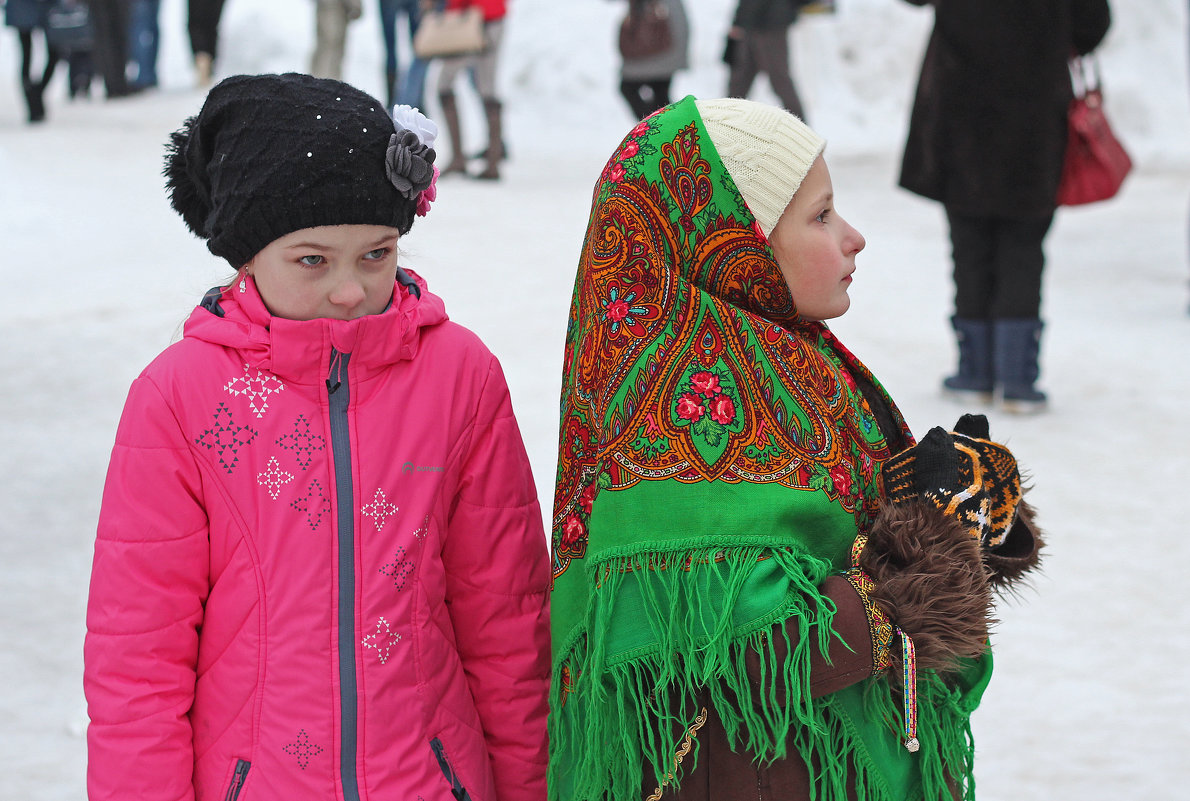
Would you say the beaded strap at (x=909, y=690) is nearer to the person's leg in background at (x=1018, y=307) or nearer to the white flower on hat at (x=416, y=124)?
the white flower on hat at (x=416, y=124)

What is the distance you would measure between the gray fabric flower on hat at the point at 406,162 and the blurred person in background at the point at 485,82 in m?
7.85

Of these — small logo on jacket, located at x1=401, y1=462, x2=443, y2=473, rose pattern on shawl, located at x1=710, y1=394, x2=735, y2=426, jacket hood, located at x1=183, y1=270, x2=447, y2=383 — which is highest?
jacket hood, located at x1=183, y1=270, x2=447, y2=383

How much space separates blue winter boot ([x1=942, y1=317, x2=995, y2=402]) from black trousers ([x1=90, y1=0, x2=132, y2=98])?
10.5m

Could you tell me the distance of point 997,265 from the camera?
4789mm

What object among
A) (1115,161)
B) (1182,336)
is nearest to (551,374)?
(1115,161)

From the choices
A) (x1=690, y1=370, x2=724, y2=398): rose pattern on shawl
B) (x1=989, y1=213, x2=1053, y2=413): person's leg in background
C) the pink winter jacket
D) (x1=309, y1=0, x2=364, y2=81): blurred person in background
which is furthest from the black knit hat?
(x1=309, y1=0, x2=364, y2=81): blurred person in background

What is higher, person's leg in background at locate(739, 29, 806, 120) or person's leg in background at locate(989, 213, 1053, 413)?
person's leg in background at locate(739, 29, 806, 120)

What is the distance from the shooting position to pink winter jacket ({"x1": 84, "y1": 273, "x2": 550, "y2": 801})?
1.50 meters

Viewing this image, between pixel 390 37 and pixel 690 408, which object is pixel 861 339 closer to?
pixel 690 408

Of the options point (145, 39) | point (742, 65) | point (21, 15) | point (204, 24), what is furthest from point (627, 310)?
point (145, 39)

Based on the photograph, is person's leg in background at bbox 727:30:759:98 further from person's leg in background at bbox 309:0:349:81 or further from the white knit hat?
the white knit hat

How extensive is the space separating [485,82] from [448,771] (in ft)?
27.2

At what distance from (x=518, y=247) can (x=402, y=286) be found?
5.76 m

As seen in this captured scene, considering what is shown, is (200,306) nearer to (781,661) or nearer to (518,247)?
(781,661)
